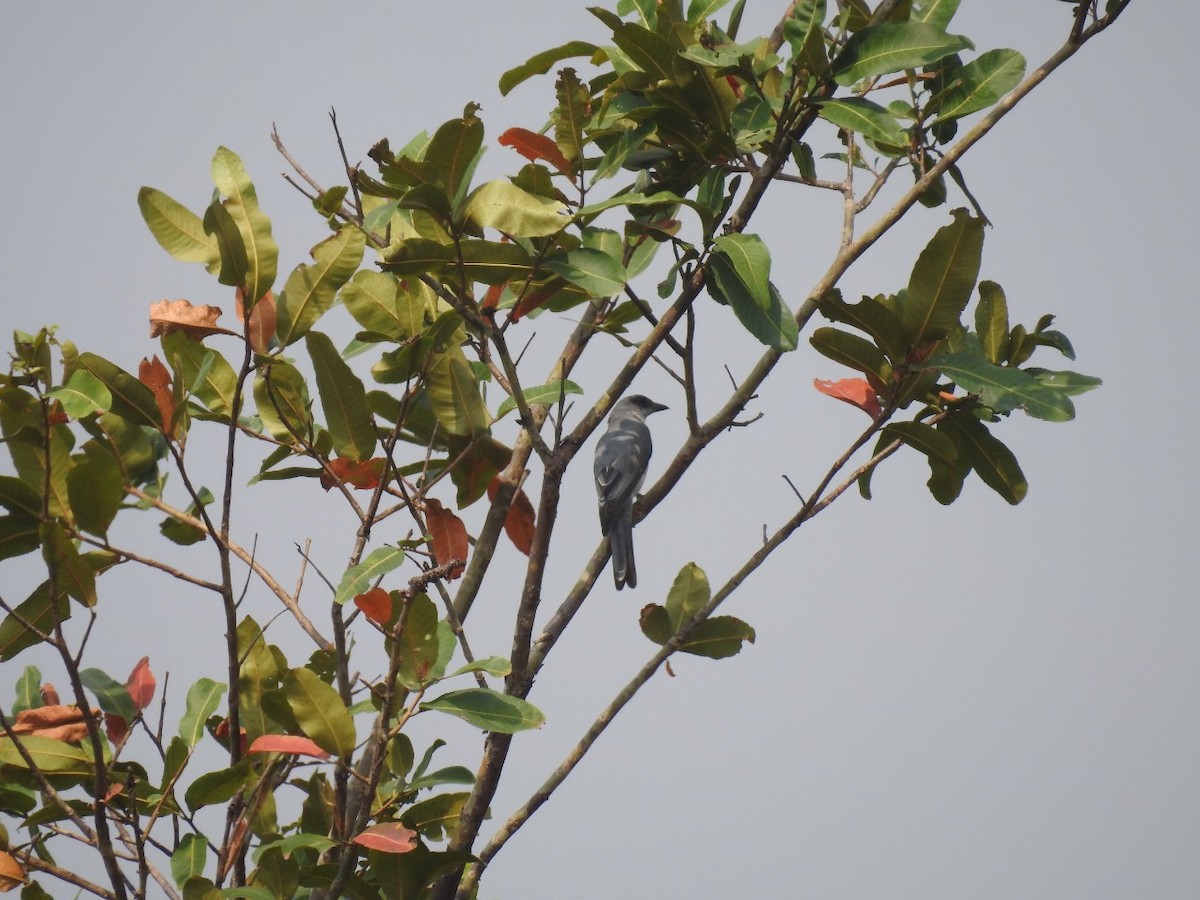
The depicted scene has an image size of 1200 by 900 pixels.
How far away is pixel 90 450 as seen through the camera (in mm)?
2371

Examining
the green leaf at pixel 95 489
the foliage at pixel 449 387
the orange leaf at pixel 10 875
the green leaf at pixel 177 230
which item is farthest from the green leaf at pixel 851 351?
the orange leaf at pixel 10 875

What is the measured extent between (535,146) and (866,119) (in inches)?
33.9

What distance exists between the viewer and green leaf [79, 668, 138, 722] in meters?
2.75

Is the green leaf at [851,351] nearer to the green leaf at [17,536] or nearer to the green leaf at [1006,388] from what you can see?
the green leaf at [1006,388]

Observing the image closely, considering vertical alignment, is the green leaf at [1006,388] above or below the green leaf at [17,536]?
above

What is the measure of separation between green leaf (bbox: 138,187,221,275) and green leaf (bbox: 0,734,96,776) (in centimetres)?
113

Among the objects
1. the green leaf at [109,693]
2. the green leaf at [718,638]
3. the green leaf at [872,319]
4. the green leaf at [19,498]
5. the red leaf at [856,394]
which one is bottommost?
the green leaf at [109,693]

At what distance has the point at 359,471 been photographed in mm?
2750

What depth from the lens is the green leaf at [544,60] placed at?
105 inches

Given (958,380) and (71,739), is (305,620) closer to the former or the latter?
(71,739)

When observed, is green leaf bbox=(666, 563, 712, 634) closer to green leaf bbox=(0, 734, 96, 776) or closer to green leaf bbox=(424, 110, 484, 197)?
green leaf bbox=(424, 110, 484, 197)

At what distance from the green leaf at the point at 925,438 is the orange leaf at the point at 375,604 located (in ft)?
3.94

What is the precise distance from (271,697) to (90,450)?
670 millimetres

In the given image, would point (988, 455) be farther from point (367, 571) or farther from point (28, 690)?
point (28, 690)
